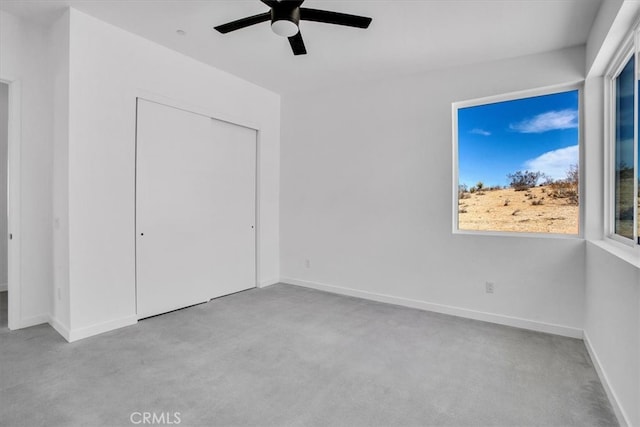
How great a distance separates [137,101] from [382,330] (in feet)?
10.3

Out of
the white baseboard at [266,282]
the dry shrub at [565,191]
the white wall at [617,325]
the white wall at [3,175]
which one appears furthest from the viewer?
the white baseboard at [266,282]

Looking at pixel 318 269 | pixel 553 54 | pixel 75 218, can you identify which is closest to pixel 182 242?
pixel 75 218

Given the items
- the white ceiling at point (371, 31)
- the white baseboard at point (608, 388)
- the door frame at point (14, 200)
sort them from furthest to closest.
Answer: the door frame at point (14, 200) → the white ceiling at point (371, 31) → the white baseboard at point (608, 388)

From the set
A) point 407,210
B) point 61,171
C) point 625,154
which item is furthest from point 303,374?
point 625,154

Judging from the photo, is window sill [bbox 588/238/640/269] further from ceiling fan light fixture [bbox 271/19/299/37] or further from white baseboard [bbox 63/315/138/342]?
white baseboard [bbox 63/315/138/342]

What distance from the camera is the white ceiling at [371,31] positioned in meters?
2.57

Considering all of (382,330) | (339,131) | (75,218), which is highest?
(339,131)

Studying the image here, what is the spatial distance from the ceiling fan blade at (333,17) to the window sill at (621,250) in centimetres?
204

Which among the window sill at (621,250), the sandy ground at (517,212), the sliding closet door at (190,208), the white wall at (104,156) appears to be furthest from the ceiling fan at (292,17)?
the sandy ground at (517,212)

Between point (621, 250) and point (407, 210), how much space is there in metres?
1.93

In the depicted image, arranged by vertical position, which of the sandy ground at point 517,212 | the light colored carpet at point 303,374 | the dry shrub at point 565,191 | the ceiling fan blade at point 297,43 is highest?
the ceiling fan blade at point 297,43

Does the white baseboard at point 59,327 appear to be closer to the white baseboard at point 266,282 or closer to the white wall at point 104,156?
the white wall at point 104,156

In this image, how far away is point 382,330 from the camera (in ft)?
10.1

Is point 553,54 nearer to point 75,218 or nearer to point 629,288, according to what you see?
point 629,288
